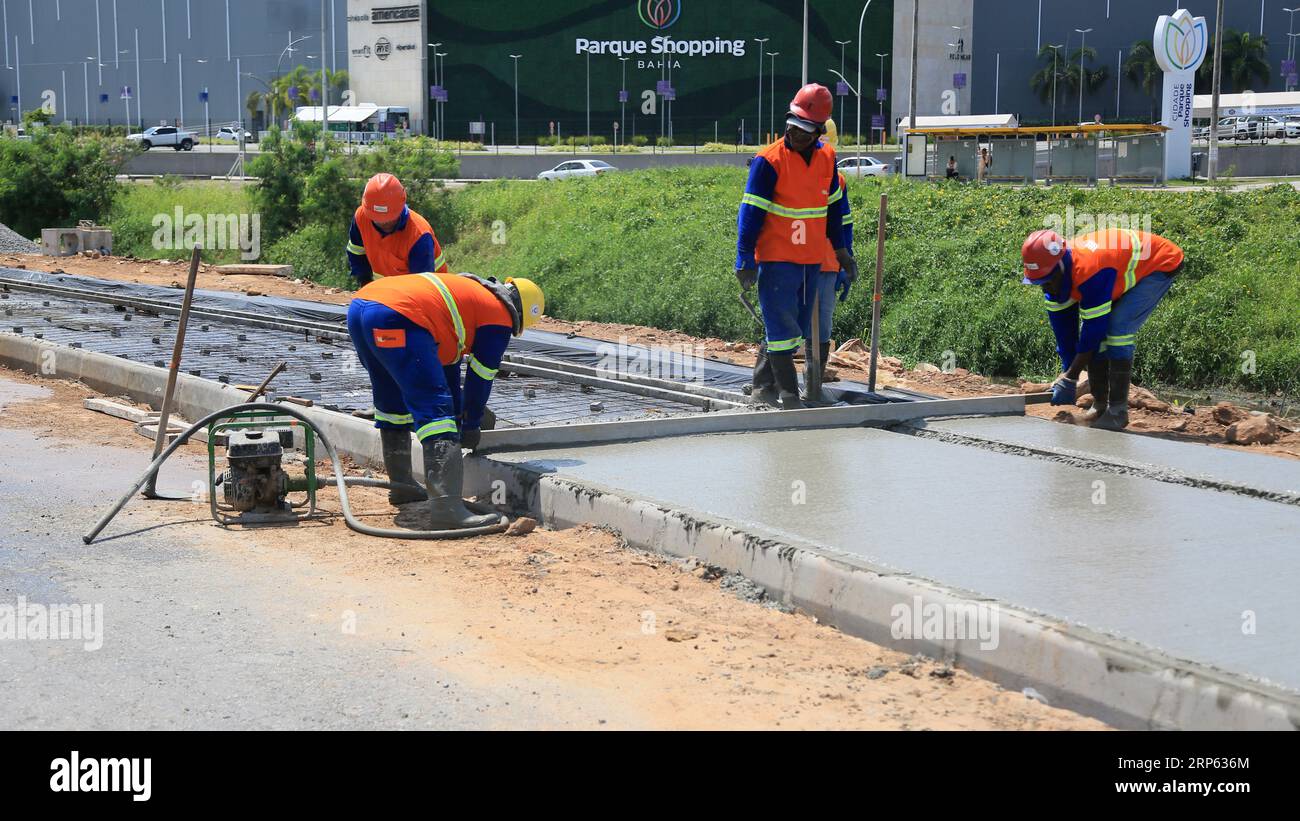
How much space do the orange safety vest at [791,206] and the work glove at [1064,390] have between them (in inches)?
77.2

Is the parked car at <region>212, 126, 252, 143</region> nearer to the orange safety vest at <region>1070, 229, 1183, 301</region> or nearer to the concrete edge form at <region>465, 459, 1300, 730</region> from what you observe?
the orange safety vest at <region>1070, 229, 1183, 301</region>

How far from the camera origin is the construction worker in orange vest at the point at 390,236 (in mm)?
8969

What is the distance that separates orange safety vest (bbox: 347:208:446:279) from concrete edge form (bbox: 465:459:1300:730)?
9.02ft

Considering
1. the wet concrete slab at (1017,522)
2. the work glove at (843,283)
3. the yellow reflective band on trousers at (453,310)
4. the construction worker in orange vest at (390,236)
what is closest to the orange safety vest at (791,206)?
the work glove at (843,283)

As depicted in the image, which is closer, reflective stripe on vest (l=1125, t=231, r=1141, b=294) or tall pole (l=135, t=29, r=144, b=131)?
reflective stripe on vest (l=1125, t=231, r=1141, b=294)

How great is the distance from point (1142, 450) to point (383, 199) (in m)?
4.99

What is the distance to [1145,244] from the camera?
9.18 meters

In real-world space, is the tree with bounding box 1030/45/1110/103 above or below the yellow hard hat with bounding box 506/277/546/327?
above

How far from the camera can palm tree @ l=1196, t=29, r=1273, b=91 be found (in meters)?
70.5

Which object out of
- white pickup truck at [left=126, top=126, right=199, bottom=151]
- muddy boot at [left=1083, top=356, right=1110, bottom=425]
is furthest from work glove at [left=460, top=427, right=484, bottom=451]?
white pickup truck at [left=126, top=126, right=199, bottom=151]

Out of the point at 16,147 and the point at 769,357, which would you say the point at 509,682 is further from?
the point at 16,147

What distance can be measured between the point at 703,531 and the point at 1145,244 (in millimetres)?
4510

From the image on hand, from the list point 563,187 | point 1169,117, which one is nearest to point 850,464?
point 563,187

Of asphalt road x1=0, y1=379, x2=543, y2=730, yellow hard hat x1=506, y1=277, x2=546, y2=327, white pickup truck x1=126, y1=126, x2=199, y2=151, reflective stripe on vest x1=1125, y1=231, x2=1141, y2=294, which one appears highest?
white pickup truck x1=126, y1=126, x2=199, y2=151
